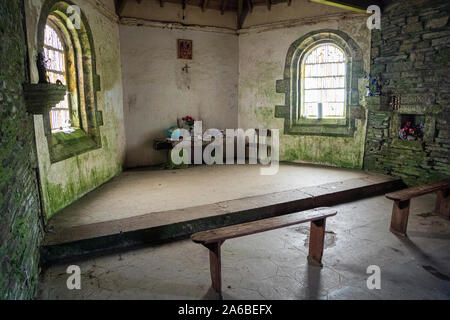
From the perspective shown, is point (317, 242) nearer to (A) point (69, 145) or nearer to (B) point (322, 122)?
(A) point (69, 145)

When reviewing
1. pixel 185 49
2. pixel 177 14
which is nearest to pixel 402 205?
pixel 185 49

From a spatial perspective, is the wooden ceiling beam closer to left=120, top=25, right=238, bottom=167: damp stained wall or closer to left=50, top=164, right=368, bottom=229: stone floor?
left=120, top=25, right=238, bottom=167: damp stained wall

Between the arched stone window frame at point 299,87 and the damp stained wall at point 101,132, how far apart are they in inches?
139

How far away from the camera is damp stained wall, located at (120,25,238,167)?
22.3ft

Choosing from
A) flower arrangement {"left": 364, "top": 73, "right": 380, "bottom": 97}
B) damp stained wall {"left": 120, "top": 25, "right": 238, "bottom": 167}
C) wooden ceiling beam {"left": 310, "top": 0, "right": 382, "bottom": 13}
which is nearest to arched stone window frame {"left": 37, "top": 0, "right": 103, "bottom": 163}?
damp stained wall {"left": 120, "top": 25, "right": 238, "bottom": 167}

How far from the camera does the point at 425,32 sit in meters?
5.42

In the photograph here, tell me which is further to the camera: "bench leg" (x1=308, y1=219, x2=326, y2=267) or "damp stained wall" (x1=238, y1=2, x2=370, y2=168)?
"damp stained wall" (x1=238, y1=2, x2=370, y2=168)

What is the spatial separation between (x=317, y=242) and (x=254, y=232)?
0.76m

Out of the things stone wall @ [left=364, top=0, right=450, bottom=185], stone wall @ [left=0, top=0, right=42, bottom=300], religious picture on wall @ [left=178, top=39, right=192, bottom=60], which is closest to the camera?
stone wall @ [left=0, top=0, right=42, bottom=300]

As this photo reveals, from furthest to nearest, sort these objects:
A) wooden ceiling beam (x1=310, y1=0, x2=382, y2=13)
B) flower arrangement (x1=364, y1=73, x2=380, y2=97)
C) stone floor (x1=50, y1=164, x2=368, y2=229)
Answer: flower arrangement (x1=364, y1=73, x2=380, y2=97) → wooden ceiling beam (x1=310, y1=0, x2=382, y2=13) → stone floor (x1=50, y1=164, x2=368, y2=229)

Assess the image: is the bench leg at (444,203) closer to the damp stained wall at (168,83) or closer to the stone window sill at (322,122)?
the stone window sill at (322,122)

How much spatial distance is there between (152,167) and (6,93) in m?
4.57

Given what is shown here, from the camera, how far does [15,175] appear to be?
260cm

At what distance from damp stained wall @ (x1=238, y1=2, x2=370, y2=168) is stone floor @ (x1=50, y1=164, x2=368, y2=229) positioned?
39cm
